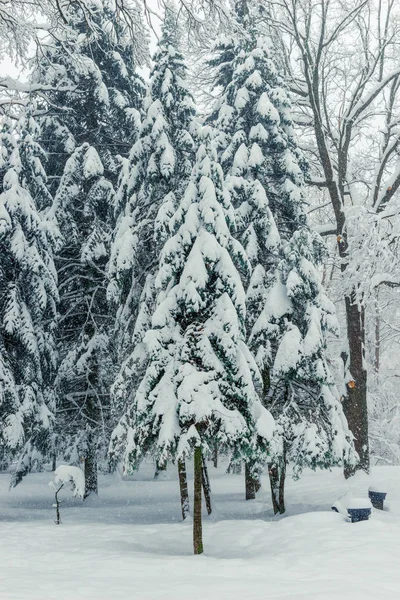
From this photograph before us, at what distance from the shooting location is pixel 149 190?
14258mm

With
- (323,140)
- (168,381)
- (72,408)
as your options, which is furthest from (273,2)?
(72,408)

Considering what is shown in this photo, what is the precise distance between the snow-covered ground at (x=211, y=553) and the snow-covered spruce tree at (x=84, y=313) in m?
2.23

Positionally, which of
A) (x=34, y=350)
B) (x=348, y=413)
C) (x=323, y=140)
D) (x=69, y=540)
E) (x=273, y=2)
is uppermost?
(x=273, y=2)

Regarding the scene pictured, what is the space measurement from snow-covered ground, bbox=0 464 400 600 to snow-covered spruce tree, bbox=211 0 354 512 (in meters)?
1.90

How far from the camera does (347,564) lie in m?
7.44

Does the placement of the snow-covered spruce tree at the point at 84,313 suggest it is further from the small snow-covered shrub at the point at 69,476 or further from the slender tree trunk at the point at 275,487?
the slender tree trunk at the point at 275,487

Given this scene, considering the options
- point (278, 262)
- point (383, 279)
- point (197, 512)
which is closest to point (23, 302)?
point (278, 262)

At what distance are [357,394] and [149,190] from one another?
8.44 meters

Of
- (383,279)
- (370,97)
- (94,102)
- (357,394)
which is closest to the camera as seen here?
(383,279)

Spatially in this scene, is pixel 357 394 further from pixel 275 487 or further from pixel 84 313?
pixel 84 313

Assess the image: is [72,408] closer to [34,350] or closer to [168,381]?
[34,350]

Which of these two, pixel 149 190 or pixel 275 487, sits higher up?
pixel 149 190

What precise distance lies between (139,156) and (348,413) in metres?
9.54

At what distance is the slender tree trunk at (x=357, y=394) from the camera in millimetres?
15320
